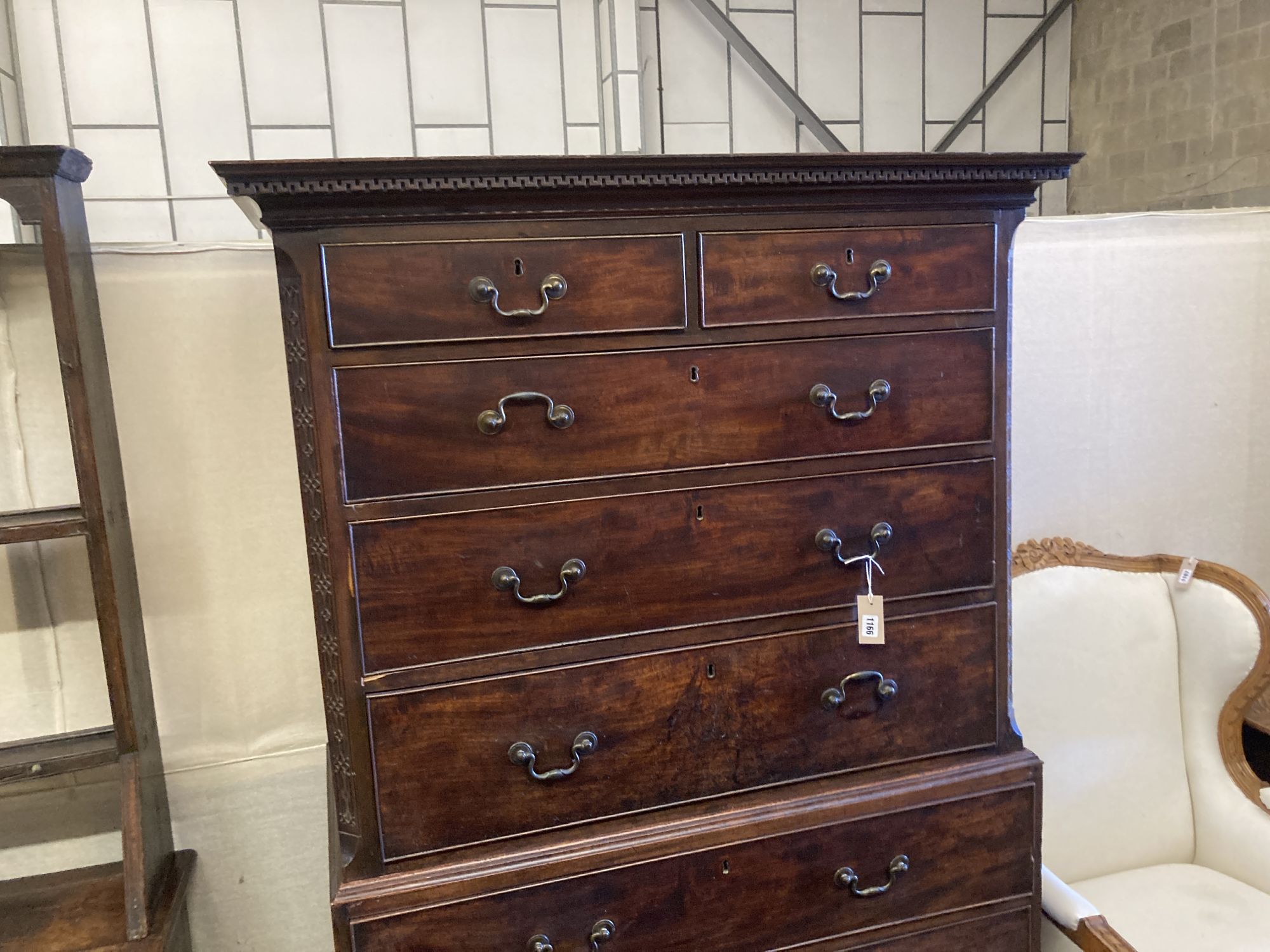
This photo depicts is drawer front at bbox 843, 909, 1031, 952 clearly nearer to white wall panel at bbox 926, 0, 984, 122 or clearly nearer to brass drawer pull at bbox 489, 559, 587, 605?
brass drawer pull at bbox 489, 559, 587, 605

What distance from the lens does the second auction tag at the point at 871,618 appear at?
3.91 feet

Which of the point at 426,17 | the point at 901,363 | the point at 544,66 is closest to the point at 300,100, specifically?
the point at 426,17

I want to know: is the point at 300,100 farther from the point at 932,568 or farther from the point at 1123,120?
the point at 1123,120

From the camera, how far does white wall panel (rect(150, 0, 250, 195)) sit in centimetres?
182

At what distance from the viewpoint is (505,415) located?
105cm

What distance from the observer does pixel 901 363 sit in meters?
1.18

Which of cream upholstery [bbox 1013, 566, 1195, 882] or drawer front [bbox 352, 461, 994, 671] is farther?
cream upholstery [bbox 1013, 566, 1195, 882]

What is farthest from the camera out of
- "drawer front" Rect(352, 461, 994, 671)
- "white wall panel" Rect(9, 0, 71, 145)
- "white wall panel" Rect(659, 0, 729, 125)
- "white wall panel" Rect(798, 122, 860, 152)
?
"white wall panel" Rect(798, 122, 860, 152)

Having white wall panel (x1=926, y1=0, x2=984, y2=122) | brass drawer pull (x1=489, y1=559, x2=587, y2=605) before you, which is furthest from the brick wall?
brass drawer pull (x1=489, y1=559, x2=587, y2=605)

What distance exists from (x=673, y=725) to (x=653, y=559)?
0.72ft

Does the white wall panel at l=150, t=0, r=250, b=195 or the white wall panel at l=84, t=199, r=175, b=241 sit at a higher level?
the white wall panel at l=150, t=0, r=250, b=195

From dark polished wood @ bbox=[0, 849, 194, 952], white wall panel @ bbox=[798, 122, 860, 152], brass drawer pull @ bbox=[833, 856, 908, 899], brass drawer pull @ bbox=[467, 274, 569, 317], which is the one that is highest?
white wall panel @ bbox=[798, 122, 860, 152]

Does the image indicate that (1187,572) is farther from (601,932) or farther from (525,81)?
(525,81)

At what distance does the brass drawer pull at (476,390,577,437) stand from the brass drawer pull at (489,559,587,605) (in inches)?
6.4
